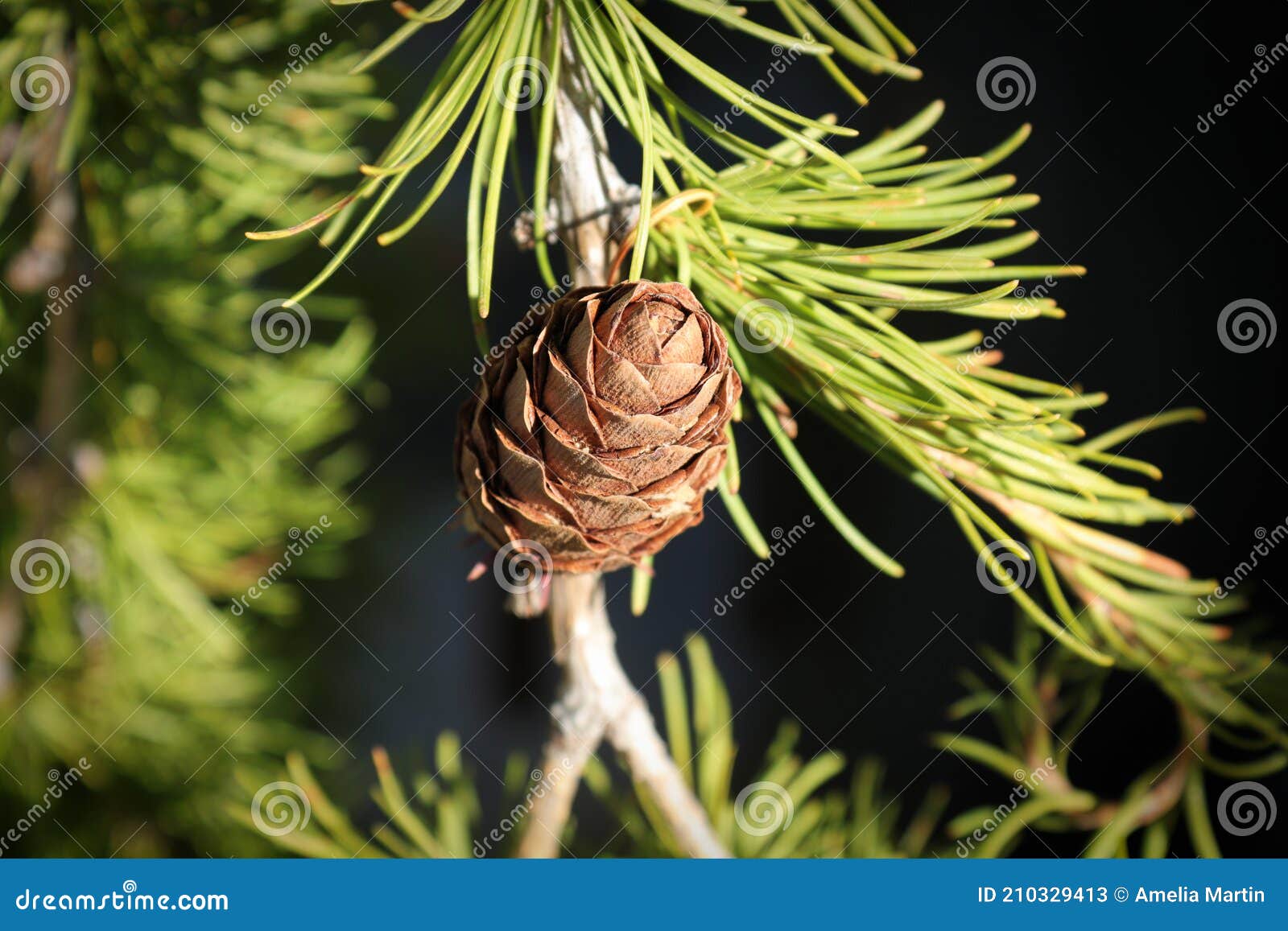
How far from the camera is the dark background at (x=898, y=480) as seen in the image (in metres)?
0.44

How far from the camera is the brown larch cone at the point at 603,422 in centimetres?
18

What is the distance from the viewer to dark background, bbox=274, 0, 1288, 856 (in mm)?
438

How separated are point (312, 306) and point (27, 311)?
11 centimetres

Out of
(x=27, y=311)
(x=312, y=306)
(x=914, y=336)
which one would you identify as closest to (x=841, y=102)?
(x=914, y=336)

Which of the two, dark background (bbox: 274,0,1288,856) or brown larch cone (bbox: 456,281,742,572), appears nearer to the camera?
brown larch cone (bbox: 456,281,742,572)

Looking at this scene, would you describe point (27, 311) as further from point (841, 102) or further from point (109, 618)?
point (841, 102)

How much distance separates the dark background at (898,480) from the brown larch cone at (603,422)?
→ 230 millimetres

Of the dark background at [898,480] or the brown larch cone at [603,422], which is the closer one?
the brown larch cone at [603,422]

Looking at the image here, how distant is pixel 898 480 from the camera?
1.75 ft

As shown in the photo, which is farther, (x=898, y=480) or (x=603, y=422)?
(x=898, y=480)

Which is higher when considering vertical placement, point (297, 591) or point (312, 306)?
point (312, 306)

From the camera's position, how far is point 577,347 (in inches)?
7.3

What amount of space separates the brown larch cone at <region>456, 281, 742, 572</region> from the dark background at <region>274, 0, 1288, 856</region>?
23 centimetres

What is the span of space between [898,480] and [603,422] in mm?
380
